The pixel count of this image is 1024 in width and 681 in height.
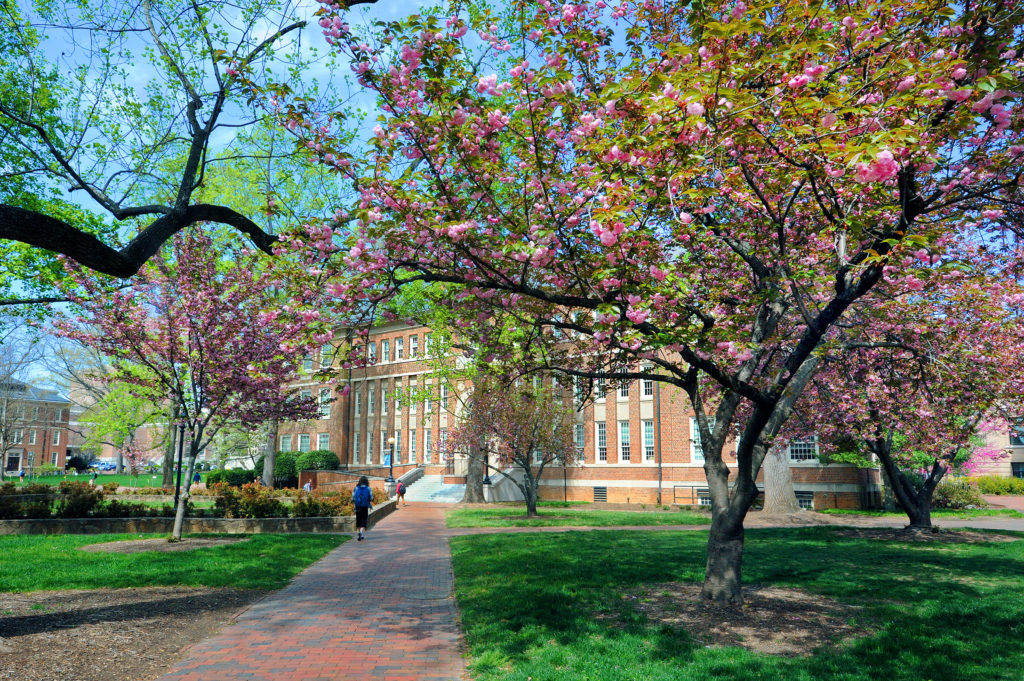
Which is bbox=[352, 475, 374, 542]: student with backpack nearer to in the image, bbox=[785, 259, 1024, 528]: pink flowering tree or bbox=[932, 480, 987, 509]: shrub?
bbox=[785, 259, 1024, 528]: pink flowering tree

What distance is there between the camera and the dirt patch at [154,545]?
1343cm

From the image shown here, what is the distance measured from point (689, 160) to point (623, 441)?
3319cm

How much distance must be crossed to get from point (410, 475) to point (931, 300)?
34718mm

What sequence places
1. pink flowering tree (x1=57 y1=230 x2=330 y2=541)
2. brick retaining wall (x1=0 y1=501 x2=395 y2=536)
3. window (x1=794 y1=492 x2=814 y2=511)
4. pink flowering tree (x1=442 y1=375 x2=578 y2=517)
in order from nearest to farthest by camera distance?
1. pink flowering tree (x1=57 y1=230 x2=330 y2=541)
2. brick retaining wall (x1=0 y1=501 x2=395 y2=536)
3. pink flowering tree (x1=442 y1=375 x2=578 y2=517)
4. window (x1=794 y1=492 x2=814 y2=511)

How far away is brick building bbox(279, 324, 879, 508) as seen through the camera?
104 feet

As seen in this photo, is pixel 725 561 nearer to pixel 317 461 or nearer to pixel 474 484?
pixel 474 484

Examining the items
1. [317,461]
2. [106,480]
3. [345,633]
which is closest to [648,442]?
[317,461]

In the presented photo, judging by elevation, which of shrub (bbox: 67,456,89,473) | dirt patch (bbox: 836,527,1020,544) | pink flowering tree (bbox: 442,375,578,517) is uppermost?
pink flowering tree (bbox: 442,375,578,517)

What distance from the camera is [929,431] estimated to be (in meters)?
15.8

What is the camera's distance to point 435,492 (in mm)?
38062

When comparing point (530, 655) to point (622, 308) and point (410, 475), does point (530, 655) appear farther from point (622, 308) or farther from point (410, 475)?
point (410, 475)

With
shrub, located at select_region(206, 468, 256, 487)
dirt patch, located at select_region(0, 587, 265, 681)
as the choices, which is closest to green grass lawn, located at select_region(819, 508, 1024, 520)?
dirt patch, located at select_region(0, 587, 265, 681)

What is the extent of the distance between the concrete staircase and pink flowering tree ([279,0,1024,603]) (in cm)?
2937

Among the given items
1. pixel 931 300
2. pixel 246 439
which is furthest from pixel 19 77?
pixel 246 439
